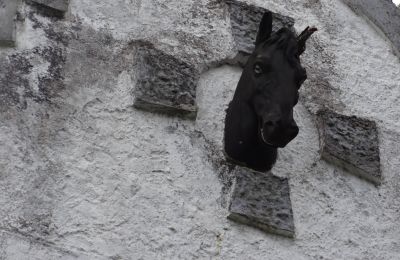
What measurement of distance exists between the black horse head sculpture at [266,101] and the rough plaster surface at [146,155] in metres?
0.09

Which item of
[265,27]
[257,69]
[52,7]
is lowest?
[52,7]

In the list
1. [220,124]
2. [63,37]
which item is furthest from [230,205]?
[63,37]

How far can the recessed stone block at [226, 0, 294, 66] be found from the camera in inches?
153

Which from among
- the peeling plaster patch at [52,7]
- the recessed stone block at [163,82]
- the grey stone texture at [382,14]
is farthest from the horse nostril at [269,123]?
the grey stone texture at [382,14]

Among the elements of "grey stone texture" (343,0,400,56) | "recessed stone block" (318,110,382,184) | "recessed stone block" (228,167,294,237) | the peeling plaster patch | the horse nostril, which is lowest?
"recessed stone block" (228,167,294,237)

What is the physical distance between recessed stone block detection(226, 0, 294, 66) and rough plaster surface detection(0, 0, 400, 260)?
0.13 ft

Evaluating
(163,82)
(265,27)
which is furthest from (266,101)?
(163,82)

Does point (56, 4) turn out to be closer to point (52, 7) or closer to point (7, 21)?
point (52, 7)

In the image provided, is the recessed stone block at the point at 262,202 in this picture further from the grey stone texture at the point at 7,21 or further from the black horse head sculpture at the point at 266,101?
the grey stone texture at the point at 7,21

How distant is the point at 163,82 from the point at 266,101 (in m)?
0.44

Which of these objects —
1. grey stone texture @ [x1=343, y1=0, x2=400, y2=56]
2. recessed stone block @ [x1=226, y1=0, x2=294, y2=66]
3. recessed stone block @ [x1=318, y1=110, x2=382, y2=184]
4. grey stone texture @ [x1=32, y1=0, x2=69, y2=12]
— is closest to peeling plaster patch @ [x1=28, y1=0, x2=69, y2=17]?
grey stone texture @ [x1=32, y1=0, x2=69, y2=12]

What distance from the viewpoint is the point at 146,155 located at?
3441 millimetres

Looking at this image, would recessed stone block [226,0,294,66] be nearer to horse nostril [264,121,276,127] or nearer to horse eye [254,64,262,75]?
horse eye [254,64,262,75]

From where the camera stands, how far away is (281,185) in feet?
11.7
